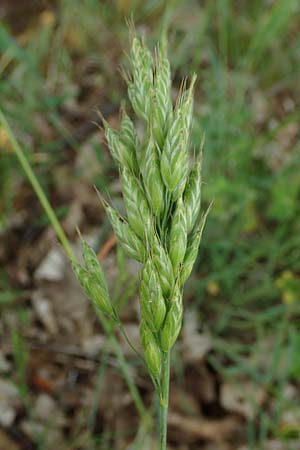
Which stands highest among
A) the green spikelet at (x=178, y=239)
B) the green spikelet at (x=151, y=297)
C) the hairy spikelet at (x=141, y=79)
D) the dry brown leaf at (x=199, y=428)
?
the hairy spikelet at (x=141, y=79)

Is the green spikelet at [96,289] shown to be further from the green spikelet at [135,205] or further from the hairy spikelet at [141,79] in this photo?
the hairy spikelet at [141,79]

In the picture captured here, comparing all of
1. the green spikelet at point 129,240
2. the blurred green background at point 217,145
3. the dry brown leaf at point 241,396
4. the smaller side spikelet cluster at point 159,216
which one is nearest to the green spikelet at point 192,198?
the smaller side spikelet cluster at point 159,216

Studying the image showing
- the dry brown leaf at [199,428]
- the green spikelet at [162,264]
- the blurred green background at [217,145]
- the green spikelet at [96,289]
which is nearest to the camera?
the green spikelet at [162,264]

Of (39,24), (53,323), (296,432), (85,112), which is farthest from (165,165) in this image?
(39,24)

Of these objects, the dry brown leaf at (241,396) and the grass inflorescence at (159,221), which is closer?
the grass inflorescence at (159,221)

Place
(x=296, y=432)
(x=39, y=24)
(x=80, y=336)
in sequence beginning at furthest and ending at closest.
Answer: (x=39, y=24)
(x=80, y=336)
(x=296, y=432)

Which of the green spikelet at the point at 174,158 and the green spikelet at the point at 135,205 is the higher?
the green spikelet at the point at 174,158

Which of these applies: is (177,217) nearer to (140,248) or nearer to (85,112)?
(140,248)

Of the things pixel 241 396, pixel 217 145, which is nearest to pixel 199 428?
pixel 241 396
